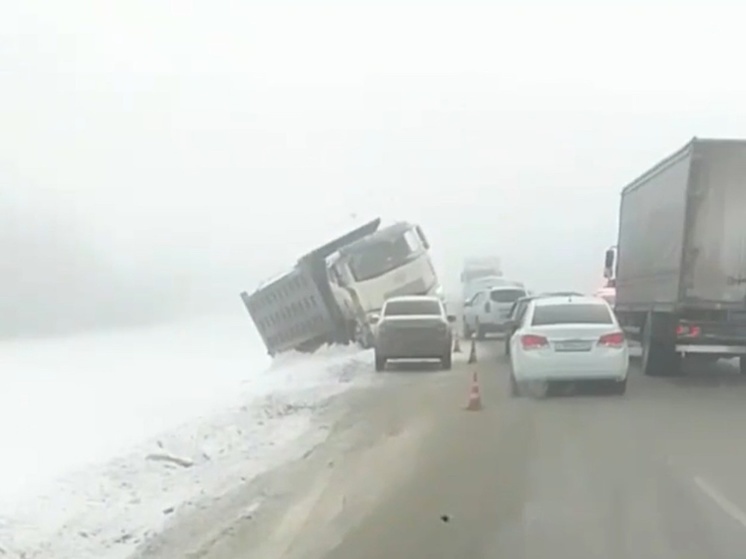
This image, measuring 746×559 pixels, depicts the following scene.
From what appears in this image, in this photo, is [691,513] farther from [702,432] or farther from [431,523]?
[702,432]

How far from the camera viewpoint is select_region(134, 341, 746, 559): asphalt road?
29.1 ft

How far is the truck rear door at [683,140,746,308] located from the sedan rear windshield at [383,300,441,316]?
28.5 feet

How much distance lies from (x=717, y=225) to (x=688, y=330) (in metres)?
1.98

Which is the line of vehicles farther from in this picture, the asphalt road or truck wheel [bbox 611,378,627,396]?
the asphalt road

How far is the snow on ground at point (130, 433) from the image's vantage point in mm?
10555

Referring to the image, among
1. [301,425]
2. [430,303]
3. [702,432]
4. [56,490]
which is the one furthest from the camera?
[430,303]

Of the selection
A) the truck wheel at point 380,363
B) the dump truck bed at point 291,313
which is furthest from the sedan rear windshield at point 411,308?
the dump truck bed at point 291,313

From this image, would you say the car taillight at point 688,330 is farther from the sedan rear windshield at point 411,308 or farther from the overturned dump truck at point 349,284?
the overturned dump truck at point 349,284

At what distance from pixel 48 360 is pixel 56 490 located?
2656cm

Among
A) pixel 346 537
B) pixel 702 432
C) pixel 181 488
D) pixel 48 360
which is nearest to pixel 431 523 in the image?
pixel 346 537

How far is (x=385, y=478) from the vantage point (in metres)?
12.3

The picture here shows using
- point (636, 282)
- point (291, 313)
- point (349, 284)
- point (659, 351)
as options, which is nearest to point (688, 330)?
point (659, 351)

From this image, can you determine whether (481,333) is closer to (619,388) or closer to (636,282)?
(636,282)

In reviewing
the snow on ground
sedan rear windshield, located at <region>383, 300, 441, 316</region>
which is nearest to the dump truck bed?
the snow on ground
